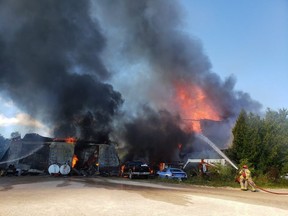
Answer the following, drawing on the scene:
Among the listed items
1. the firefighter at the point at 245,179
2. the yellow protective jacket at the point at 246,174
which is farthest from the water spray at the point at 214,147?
the yellow protective jacket at the point at 246,174

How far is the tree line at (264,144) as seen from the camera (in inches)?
1054

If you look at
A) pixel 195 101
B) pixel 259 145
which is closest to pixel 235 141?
pixel 259 145

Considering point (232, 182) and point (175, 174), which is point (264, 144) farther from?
point (175, 174)

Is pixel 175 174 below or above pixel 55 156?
below

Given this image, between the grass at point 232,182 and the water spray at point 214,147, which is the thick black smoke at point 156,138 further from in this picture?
the grass at point 232,182

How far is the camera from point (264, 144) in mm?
27344

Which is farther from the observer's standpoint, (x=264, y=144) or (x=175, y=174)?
(x=175, y=174)

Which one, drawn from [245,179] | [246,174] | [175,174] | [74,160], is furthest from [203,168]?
[74,160]

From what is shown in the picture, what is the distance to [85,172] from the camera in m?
38.5


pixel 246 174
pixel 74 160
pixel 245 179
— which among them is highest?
pixel 74 160

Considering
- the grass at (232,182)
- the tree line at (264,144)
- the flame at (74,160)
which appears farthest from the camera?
the flame at (74,160)

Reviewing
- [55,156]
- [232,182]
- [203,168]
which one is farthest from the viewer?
[55,156]

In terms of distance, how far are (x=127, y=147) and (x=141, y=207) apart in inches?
1518

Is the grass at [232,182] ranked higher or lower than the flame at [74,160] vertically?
lower
